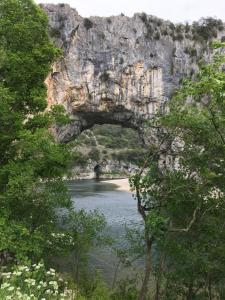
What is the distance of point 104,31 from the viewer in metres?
59.1

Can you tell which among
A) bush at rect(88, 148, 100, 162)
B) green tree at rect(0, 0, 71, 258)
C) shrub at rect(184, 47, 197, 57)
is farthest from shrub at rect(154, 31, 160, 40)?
bush at rect(88, 148, 100, 162)

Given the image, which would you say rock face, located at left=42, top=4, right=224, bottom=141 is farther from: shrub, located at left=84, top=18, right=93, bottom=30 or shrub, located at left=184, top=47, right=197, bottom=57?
shrub, located at left=84, top=18, right=93, bottom=30

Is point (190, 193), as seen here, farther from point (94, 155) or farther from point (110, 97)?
point (94, 155)

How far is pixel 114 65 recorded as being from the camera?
59.3 m

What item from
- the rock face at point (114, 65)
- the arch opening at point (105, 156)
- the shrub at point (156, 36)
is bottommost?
the arch opening at point (105, 156)

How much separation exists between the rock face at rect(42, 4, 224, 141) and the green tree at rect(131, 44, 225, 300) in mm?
45027

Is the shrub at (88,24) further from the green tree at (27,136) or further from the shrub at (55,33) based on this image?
the green tree at (27,136)

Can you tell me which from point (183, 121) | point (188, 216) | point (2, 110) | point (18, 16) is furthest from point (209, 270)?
point (18, 16)

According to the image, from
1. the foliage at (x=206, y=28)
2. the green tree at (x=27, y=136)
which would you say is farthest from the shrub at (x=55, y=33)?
the green tree at (x=27, y=136)

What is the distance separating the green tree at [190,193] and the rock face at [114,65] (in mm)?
45027

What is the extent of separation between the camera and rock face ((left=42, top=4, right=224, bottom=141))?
5797 centimetres

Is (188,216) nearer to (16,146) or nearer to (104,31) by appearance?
(16,146)

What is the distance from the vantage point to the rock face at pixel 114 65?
57969mm

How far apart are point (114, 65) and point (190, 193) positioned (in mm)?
49172
